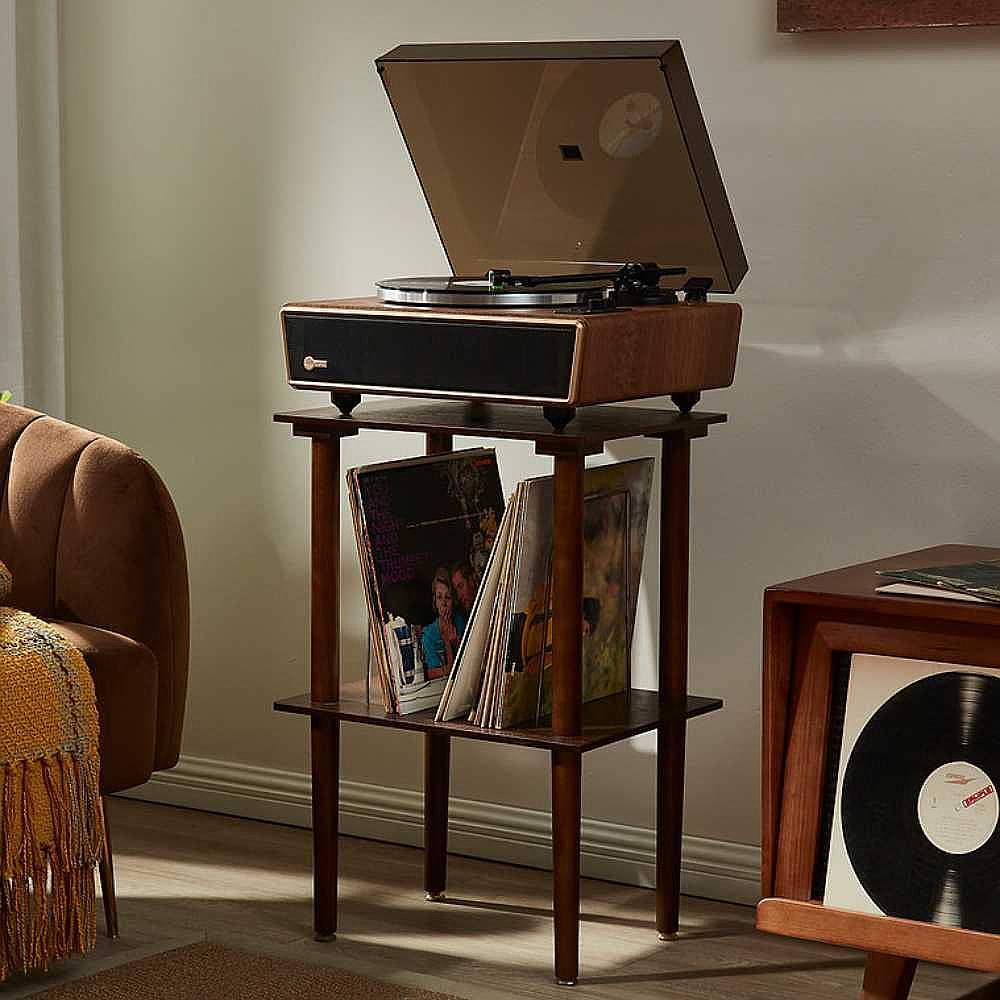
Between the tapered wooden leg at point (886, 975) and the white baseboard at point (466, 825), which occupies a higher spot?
the tapered wooden leg at point (886, 975)

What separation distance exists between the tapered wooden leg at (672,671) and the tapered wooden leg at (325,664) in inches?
17.1

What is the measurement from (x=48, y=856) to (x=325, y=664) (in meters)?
0.44

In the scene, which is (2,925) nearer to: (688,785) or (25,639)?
(25,639)

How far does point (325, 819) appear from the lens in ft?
8.00

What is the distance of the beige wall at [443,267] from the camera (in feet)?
7.93

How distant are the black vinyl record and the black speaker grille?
1.73ft

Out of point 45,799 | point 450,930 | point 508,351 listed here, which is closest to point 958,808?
point 508,351

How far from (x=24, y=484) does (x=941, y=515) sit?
1244 mm

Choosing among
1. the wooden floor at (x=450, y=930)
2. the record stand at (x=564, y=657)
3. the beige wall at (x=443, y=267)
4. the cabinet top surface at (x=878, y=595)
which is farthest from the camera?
the beige wall at (x=443, y=267)

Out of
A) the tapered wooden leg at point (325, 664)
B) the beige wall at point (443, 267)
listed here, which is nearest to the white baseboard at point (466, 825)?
the beige wall at point (443, 267)

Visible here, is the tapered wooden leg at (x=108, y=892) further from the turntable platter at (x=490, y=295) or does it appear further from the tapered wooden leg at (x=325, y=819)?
the turntable platter at (x=490, y=295)

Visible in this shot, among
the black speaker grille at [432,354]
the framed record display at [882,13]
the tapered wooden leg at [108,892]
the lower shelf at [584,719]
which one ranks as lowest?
the tapered wooden leg at [108,892]

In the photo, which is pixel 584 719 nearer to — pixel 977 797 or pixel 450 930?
pixel 450 930

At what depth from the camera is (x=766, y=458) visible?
256 cm
